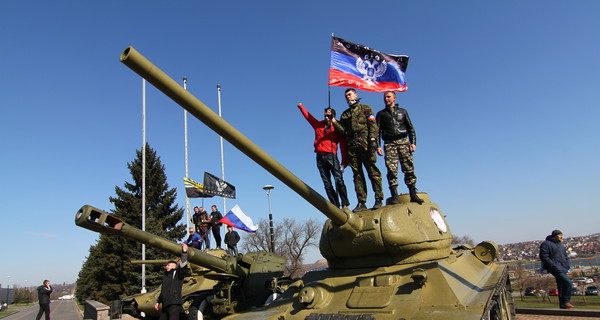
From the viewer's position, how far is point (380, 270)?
243 inches

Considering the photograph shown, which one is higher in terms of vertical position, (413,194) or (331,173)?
(331,173)

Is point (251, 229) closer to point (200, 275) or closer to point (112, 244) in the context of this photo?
point (200, 275)

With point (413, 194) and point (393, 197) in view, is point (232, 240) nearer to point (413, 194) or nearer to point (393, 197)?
point (393, 197)

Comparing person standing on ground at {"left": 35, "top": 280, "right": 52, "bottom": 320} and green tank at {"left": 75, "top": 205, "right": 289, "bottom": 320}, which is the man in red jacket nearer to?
green tank at {"left": 75, "top": 205, "right": 289, "bottom": 320}

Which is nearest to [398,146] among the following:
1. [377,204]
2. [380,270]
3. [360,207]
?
[377,204]

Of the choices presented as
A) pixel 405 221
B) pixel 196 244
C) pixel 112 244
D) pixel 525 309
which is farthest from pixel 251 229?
pixel 112 244

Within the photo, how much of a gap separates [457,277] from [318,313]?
6.86 ft

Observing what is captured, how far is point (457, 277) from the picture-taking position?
593 centimetres

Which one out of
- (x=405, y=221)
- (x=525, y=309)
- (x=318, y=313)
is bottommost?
(x=525, y=309)

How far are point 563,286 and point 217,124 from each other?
1080cm

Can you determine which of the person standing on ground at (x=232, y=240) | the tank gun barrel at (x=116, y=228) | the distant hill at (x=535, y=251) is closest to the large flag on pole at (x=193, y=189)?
the person standing on ground at (x=232, y=240)

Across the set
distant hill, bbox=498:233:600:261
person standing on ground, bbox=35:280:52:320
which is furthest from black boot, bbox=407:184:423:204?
Answer: distant hill, bbox=498:233:600:261

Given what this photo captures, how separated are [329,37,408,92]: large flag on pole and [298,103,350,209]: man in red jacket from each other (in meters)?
0.93

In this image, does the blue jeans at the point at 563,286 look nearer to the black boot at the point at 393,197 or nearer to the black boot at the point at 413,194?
the black boot at the point at 413,194
